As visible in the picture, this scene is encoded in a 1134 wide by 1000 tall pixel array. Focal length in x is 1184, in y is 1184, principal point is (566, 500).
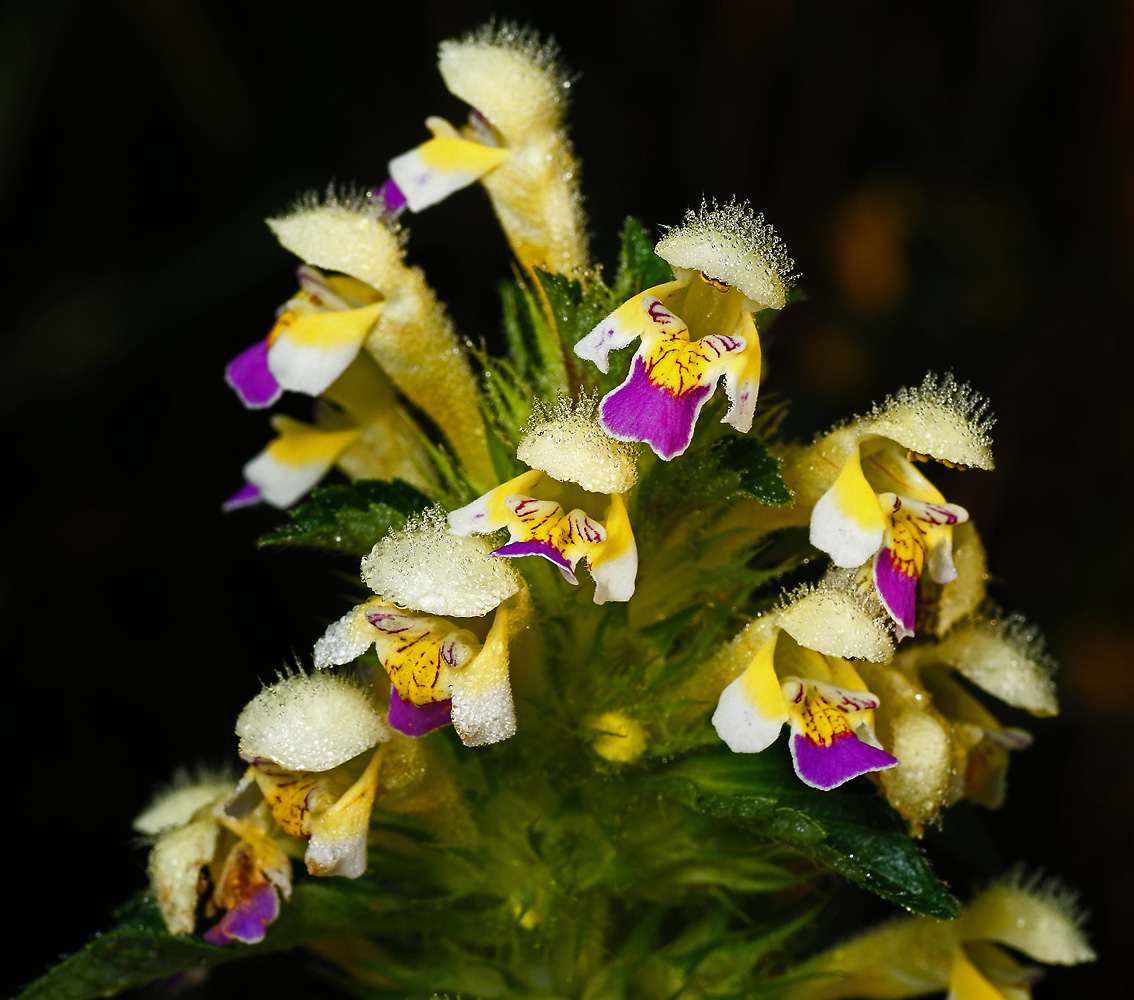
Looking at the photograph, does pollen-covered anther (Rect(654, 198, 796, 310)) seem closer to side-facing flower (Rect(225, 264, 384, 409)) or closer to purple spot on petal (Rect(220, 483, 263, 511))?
side-facing flower (Rect(225, 264, 384, 409))

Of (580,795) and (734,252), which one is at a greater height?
(734,252)

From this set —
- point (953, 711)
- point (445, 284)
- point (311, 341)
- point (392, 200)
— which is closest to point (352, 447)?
point (311, 341)

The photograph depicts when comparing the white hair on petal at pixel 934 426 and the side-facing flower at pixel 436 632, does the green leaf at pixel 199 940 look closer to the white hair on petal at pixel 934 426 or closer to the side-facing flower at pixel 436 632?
the side-facing flower at pixel 436 632

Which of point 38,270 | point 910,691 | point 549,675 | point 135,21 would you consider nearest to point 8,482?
point 38,270

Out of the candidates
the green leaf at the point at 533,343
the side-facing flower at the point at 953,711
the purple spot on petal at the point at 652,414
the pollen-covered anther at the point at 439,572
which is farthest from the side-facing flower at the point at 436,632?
the side-facing flower at the point at 953,711

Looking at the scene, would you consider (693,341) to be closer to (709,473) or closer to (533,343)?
(709,473)

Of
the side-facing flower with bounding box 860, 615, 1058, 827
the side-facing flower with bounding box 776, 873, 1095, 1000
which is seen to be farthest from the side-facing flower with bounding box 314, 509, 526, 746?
the side-facing flower with bounding box 776, 873, 1095, 1000
